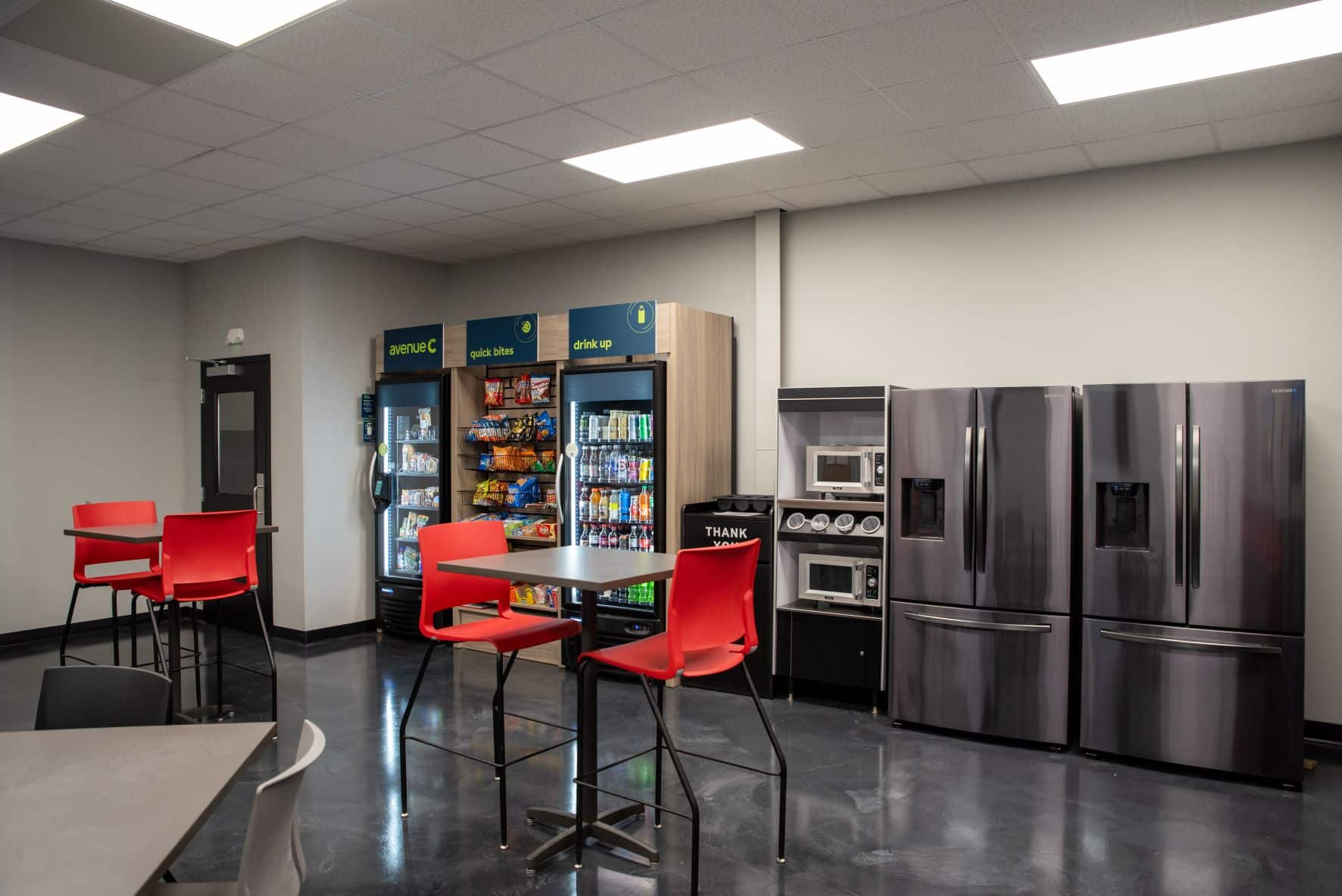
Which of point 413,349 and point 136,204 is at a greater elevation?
point 136,204

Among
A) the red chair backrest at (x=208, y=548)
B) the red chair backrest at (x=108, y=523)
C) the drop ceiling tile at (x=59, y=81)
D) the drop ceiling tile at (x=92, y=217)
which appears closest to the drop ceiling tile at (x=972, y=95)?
the drop ceiling tile at (x=59, y=81)

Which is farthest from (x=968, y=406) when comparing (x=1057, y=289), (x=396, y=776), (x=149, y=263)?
(x=149, y=263)

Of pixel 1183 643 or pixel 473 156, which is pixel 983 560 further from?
pixel 473 156

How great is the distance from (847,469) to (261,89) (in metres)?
3.64

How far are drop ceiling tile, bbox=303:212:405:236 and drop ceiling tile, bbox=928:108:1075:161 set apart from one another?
12.8 ft

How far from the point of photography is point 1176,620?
4.32 m

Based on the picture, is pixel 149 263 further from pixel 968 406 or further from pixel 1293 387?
pixel 1293 387

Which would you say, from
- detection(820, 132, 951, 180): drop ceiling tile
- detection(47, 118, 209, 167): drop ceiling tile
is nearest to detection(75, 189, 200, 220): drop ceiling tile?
detection(47, 118, 209, 167): drop ceiling tile

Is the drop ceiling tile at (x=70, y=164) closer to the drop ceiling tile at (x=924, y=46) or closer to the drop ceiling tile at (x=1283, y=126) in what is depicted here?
the drop ceiling tile at (x=924, y=46)

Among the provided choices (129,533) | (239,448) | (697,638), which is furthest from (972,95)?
(239,448)

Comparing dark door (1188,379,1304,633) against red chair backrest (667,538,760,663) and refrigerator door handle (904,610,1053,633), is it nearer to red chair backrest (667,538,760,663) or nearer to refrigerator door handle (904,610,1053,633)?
refrigerator door handle (904,610,1053,633)

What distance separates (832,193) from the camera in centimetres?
567

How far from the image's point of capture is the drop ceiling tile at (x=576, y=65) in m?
3.51

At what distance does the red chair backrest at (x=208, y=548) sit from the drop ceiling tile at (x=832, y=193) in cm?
366
